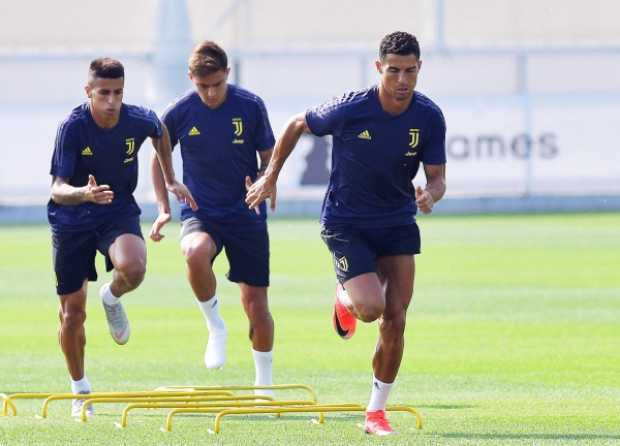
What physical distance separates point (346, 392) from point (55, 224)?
Answer: 2.71 m

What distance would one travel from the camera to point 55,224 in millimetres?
11766

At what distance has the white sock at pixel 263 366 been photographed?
12555 millimetres

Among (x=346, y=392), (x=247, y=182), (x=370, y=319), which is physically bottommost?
(x=346, y=392)

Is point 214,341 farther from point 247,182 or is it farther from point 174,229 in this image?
point 174,229

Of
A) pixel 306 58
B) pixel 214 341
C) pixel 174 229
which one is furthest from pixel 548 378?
pixel 306 58

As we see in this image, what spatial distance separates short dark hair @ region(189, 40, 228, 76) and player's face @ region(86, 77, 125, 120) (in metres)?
0.91

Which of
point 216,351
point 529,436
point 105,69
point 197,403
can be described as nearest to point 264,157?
point 216,351

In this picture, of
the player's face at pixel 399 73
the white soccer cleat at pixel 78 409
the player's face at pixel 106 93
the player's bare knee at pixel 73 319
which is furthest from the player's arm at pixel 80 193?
the player's face at pixel 399 73

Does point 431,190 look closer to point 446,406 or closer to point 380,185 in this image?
point 380,185

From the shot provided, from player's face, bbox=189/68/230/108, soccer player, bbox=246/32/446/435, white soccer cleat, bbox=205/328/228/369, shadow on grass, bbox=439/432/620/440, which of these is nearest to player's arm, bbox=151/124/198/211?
player's face, bbox=189/68/230/108

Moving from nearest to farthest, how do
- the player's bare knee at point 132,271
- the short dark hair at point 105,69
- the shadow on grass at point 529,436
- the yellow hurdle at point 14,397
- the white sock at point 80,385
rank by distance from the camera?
the shadow on grass at point 529,436, the yellow hurdle at point 14,397, the short dark hair at point 105,69, the player's bare knee at point 132,271, the white sock at point 80,385

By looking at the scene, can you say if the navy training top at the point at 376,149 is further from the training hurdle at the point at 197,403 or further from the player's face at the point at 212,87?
the player's face at the point at 212,87

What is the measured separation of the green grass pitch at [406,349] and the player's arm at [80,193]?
147 centimetres

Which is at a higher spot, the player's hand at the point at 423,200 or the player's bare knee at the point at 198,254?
the player's hand at the point at 423,200
